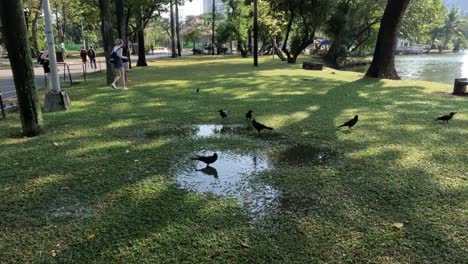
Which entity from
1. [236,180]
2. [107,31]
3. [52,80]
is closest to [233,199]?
[236,180]

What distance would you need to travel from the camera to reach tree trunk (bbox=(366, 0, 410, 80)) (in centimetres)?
1455

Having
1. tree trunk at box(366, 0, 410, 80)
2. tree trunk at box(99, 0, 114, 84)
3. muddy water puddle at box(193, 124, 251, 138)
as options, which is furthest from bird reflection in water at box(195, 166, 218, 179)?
tree trunk at box(366, 0, 410, 80)

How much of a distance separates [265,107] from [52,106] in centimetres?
484

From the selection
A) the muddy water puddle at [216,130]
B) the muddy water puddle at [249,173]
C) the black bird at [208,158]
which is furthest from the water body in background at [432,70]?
the black bird at [208,158]

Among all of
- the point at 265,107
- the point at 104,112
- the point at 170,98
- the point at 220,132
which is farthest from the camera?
the point at 170,98

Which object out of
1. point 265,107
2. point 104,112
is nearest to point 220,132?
point 265,107

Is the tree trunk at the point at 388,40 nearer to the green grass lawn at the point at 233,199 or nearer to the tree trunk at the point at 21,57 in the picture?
the green grass lawn at the point at 233,199

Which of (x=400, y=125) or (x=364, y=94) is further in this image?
(x=364, y=94)

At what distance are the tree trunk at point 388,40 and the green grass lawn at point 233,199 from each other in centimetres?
798

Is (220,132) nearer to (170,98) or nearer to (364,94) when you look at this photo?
(170,98)

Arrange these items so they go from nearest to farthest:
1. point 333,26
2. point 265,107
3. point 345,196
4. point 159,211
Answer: point 159,211
point 345,196
point 265,107
point 333,26

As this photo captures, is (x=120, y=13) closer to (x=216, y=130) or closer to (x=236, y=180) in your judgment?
(x=216, y=130)

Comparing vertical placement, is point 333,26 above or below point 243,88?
above

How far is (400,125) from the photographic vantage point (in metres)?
6.95
